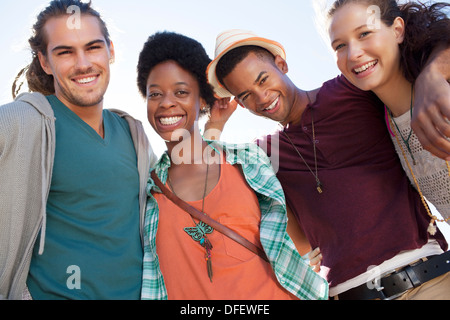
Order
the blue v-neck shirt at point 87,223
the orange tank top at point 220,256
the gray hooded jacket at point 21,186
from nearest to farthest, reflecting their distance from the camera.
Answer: the gray hooded jacket at point 21,186, the blue v-neck shirt at point 87,223, the orange tank top at point 220,256

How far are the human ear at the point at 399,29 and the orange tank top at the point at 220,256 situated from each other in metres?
1.29

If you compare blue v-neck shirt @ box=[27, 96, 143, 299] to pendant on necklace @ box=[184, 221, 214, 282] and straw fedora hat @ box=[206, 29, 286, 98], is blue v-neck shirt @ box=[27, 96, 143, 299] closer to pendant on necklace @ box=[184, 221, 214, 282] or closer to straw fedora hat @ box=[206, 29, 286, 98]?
pendant on necklace @ box=[184, 221, 214, 282]

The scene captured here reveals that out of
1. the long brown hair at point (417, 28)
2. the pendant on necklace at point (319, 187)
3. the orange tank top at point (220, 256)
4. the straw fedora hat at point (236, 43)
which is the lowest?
the orange tank top at point (220, 256)

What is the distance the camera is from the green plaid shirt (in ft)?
7.96

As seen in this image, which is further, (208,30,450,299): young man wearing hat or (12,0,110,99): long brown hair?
(12,0,110,99): long brown hair

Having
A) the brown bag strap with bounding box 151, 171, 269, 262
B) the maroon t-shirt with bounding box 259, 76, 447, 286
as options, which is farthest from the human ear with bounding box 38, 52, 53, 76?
the maroon t-shirt with bounding box 259, 76, 447, 286

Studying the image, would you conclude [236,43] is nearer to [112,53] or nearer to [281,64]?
[281,64]

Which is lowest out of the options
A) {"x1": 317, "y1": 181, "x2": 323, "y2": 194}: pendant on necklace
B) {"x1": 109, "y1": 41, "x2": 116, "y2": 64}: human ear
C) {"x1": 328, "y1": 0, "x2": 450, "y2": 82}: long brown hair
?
{"x1": 317, "y1": 181, "x2": 323, "y2": 194}: pendant on necklace

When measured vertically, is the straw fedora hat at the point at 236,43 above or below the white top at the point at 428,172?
above

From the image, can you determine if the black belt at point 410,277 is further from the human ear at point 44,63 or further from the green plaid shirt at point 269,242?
the human ear at point 44,63

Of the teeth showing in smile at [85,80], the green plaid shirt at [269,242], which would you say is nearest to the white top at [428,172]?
the green plaid shirt at [269,242]

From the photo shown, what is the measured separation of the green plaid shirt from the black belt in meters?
0.32

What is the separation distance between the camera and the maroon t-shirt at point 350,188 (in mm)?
2467
